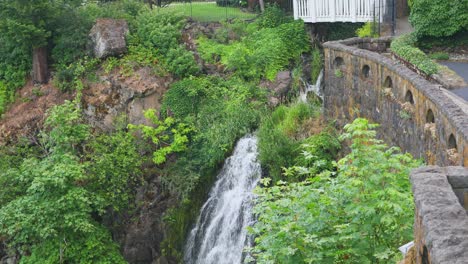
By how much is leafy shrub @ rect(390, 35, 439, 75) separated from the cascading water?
4.09 meters

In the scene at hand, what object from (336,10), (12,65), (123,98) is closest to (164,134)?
(123,98)

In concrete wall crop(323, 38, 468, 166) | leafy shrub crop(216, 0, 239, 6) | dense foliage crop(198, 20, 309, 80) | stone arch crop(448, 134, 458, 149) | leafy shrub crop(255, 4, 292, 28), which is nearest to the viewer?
stone arch crop(448, 134, 458, 149)

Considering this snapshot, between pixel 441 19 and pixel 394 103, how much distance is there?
16.7ft

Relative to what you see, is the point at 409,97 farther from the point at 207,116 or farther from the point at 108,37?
the point at 108,37

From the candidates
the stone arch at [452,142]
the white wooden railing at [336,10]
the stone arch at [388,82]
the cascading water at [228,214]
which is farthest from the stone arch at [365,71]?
the stone arch at [452,142]

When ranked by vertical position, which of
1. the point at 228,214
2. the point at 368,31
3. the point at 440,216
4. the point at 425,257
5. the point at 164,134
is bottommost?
the point at 228,214

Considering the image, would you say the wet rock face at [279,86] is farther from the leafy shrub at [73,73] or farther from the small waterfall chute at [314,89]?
the leafy shrub at [73,73]

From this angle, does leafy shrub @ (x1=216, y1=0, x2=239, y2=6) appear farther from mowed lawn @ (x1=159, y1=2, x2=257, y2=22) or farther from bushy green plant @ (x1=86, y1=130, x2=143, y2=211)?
bushy green plant @ (x1=86, y1=130, x2=143, y2=211)

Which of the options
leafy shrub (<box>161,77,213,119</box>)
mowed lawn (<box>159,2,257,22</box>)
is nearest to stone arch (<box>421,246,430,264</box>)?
leafy shrub (<box>161,77,213,119</box>)

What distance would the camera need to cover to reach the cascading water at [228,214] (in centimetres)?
1539

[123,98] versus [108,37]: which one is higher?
[108,37]

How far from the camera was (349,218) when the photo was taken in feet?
26.7

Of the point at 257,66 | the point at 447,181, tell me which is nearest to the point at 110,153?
the point at 257,66

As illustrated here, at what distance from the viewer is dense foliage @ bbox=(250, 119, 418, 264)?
24.7 ft
